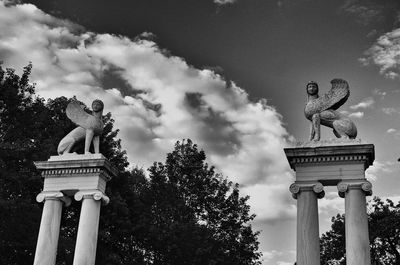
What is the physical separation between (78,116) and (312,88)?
10922 mm

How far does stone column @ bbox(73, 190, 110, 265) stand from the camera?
75.2 feet

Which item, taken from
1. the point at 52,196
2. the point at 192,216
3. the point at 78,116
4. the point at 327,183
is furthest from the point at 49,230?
the point at 192,216

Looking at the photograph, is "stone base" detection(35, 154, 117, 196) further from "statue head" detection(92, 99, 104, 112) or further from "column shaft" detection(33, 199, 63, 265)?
"statue head" detection(92, 99, 104, 112)

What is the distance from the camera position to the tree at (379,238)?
50281 mm

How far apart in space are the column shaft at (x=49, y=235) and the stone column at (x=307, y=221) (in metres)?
10.5

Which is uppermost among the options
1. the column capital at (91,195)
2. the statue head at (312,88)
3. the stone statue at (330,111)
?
the statue head at (312,88)

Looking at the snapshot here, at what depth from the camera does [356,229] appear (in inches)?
801

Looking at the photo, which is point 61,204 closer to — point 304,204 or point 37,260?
point 37,260

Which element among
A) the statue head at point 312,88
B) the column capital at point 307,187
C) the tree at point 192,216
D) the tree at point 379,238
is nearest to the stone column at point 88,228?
the column capital at point 307,187

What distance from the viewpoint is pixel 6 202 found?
32719 mm

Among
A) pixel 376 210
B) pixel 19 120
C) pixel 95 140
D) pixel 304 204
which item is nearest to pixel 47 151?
pixel 19 120

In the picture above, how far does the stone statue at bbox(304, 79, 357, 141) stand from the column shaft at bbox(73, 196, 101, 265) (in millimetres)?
9892

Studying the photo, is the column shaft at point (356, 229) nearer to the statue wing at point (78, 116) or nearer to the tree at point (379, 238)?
the statue wing at point (78, 116)

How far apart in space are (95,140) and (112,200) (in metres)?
14.5
